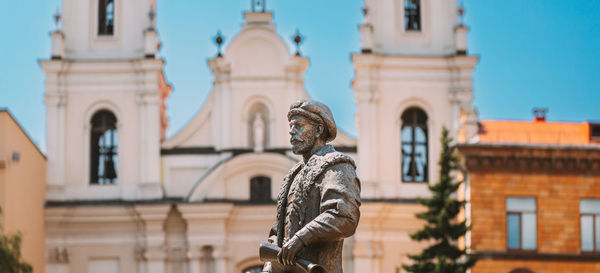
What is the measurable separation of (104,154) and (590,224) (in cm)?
1638

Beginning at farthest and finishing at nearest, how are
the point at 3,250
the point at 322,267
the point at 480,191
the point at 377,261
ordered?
the point at 377,261, the point at 480,191, the point at 3,250, the point at 322,267

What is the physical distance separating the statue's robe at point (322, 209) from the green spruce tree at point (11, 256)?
2535 centimetres

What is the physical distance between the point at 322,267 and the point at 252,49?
3341 cm

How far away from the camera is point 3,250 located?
3316 cm

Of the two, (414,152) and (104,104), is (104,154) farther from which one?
(414,152)

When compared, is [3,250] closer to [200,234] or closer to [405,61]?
[200,234]

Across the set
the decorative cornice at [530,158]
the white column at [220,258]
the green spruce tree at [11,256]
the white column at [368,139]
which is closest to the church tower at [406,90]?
the white column at [368,139]

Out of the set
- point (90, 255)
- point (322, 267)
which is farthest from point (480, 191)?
point (322, 267)

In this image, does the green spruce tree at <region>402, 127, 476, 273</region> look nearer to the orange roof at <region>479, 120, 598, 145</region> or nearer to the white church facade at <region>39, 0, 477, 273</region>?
the orange roof at <region>479, 120, 598, 145</region>

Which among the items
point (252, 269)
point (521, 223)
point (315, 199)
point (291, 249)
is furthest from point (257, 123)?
point (291, 249)

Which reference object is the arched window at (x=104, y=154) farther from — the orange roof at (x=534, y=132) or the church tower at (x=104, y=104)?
the orange roof at (x=534, y=132)

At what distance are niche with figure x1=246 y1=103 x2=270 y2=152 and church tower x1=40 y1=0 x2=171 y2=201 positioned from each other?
125 inches

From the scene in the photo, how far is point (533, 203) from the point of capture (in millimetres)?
37656

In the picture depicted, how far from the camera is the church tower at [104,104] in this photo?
41.1 metres
